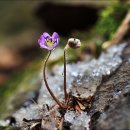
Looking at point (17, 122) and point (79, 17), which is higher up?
point (79, 17)

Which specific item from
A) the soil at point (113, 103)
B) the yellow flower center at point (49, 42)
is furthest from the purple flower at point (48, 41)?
the soil at point (113, 103)

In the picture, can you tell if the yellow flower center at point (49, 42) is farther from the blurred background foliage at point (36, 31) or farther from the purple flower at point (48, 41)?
the blurred background foliage at point (36, 31)

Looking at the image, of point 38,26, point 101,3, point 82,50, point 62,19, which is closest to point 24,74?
point 82,50

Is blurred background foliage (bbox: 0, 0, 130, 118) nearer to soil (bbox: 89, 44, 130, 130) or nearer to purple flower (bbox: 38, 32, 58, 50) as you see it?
soil (bbox: 89, 44, 130, 130)

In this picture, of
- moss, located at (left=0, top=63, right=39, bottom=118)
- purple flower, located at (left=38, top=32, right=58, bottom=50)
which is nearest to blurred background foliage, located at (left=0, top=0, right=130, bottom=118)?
moss, located at (left=0, top=63, right=39, bottom=118)

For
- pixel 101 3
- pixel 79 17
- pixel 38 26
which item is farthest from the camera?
pixel 38 26

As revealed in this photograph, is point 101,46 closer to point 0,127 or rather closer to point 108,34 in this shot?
point 108,34

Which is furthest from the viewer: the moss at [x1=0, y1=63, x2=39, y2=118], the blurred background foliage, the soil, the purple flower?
the blurred background foliage

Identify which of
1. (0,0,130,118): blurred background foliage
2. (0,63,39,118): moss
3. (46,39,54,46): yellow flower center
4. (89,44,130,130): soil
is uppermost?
(0,0,130,118): blurred background foliage
